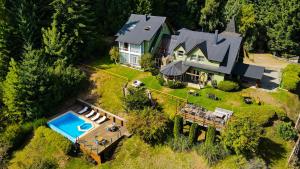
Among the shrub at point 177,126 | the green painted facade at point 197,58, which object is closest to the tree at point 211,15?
the green painted facade at point 197,58

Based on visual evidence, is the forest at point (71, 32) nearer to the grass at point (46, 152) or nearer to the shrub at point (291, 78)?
the grass at point (46, 152)

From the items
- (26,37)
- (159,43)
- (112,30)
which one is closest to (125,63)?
(159,43)

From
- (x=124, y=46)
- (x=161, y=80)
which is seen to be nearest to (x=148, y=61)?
(x=161, y=80)

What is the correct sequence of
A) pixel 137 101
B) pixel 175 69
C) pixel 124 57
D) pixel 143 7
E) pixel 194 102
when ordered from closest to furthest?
pixel 137 101
pixel 194 102
pixel 175 69
pixel 124 57
pixel 143 7

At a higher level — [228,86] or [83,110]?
[228,86]

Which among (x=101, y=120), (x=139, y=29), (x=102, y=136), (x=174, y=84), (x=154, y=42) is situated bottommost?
(x=102, y=136)

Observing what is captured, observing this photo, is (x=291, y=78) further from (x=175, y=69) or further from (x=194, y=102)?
(x=175, y=69)

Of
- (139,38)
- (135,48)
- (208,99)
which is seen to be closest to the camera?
(208,99)
